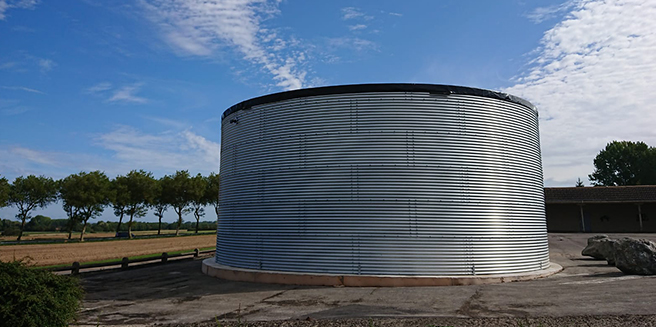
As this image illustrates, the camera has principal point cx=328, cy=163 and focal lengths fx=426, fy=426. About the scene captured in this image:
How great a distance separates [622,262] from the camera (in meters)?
14.3

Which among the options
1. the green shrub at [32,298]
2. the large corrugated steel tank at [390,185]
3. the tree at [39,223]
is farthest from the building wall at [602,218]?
the tree at [39,223]

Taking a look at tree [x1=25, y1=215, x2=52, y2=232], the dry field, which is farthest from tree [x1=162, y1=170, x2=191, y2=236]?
tree [x1=25, y1=215, x2=52, y2=232]

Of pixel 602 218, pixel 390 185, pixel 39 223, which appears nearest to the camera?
pixel 390 185

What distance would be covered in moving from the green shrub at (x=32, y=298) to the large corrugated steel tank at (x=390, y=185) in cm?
719

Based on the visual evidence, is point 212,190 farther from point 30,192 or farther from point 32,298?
point 32,298

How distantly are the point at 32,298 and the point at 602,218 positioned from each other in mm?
49767

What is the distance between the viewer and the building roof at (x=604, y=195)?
40688 mm

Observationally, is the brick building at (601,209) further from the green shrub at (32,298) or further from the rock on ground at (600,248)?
the green shrub at (32,298)

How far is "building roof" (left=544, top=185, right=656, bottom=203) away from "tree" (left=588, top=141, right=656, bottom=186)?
34507 mm

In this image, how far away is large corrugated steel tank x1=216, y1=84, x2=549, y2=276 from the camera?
1339cm

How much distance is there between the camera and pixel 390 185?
537 inches

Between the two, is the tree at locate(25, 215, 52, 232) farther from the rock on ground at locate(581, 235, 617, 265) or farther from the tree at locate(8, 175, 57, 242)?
the rock on ground at locate(581, 235, 617, 265)

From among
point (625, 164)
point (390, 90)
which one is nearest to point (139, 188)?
point (390, 90)

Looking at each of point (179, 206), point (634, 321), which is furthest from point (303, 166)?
point (179, 206)
